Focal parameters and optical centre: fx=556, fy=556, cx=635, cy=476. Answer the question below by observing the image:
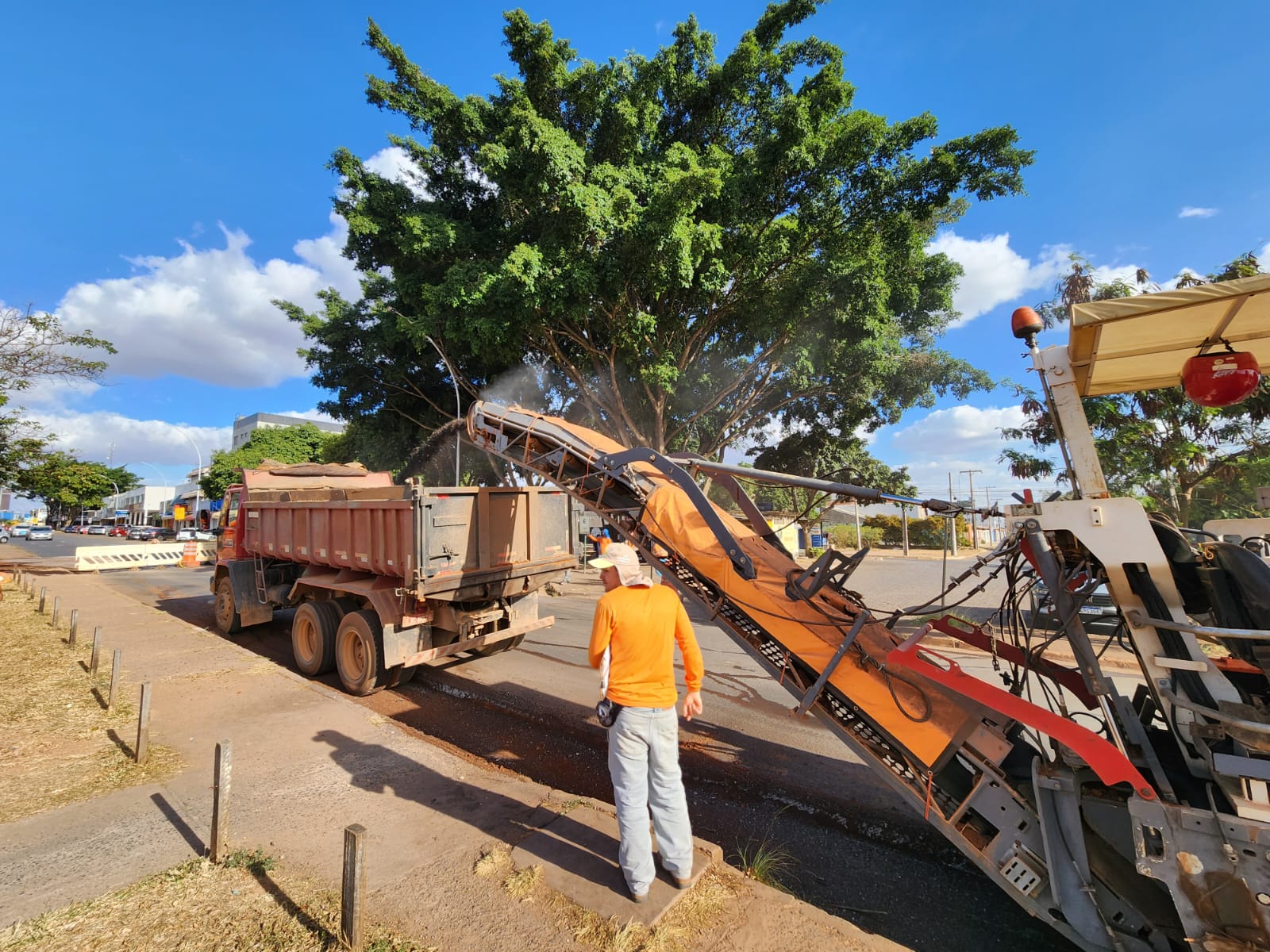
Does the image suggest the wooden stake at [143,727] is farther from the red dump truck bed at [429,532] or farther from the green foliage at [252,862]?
the red dump truck bed at [429,532]

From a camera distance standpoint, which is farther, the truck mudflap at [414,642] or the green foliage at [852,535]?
the green foliage at [852,535]

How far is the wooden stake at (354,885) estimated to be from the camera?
233 cm

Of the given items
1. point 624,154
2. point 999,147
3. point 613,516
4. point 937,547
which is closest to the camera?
point 613,516

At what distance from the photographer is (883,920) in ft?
9.54

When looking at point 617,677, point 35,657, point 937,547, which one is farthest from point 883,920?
point 937,547

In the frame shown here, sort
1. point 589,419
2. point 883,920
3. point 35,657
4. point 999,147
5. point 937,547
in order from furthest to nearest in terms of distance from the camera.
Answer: point 937,547, point 589,419, point 999,147, point 35,657, point 883,920

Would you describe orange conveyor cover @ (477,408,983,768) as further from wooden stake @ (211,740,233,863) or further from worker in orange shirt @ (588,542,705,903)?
wooden stake @ (211,740,233,863)

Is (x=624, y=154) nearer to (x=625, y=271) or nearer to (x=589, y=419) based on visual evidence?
(x=625, y=271)

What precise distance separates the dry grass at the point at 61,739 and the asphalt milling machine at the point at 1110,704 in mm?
4881

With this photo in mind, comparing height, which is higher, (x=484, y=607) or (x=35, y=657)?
(x=484, y=607)

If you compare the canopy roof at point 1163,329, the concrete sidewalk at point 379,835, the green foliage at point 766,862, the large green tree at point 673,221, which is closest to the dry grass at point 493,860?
the concrete sidewalk at point 379,835

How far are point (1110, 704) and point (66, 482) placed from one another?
46.0 m

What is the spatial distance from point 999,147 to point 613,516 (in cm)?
1168

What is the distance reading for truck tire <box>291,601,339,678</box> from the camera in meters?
6.67
